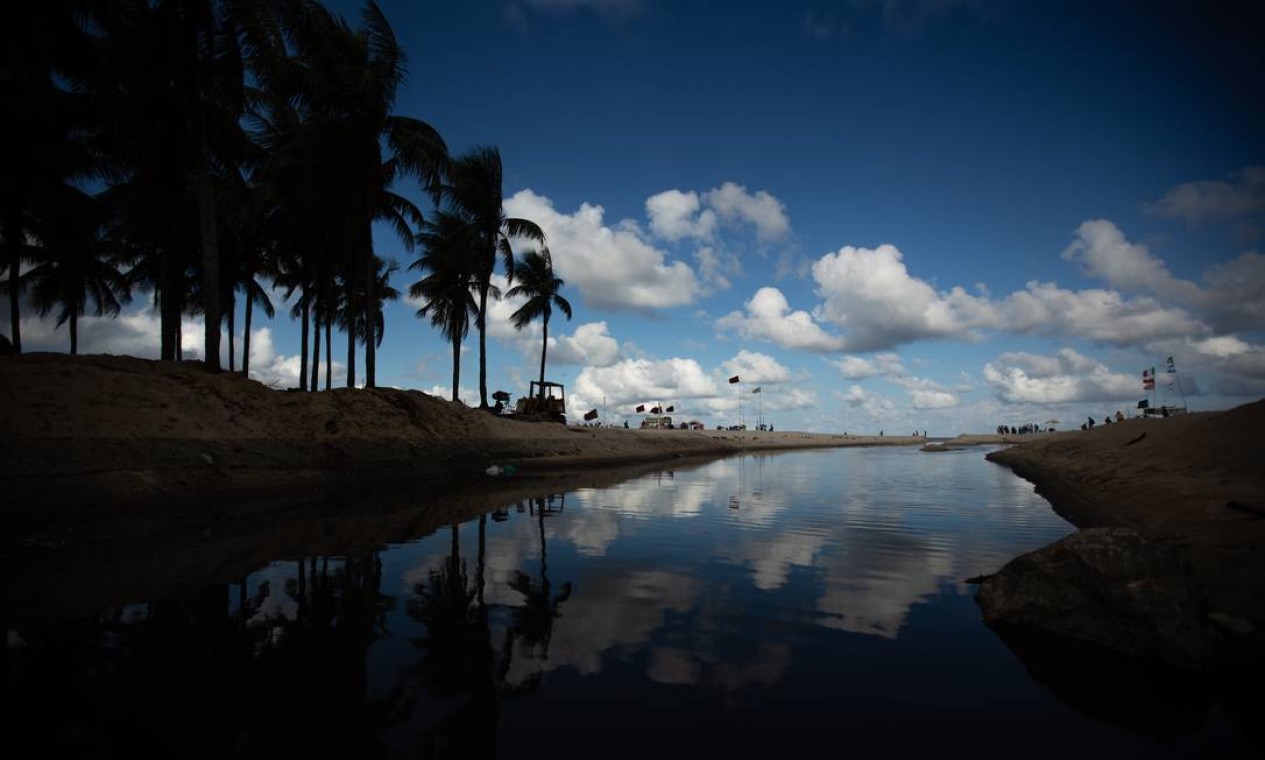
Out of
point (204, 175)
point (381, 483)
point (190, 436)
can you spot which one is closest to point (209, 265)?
point (204, 175)

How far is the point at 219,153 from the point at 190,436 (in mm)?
15150

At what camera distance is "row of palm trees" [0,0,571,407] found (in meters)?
17.7

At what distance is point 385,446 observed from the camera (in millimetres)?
18656

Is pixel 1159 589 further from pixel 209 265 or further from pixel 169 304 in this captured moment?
pixel 169 304

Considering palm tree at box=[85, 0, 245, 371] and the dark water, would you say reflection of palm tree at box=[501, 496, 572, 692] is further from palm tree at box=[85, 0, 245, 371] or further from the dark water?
palm tree at box=[85, 0, 245, 371]

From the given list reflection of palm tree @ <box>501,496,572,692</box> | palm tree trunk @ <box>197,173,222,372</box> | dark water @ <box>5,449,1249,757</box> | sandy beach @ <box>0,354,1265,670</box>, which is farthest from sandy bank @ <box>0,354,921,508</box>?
reflection of palm tree @ <box>501,496,572,692</box>

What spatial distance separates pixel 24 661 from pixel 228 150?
24.4m

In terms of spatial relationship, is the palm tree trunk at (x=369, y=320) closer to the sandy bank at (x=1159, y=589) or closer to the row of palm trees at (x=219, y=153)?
the row of palm trees at (x=219, y=153)

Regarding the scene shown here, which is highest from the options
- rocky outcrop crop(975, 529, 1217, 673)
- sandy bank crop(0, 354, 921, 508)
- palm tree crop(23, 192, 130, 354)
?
palm tree crop(23, 192, 130, 354)

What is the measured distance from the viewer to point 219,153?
22.5 metres

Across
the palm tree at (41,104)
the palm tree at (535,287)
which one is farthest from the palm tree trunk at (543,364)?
the palm tree at (41,104)

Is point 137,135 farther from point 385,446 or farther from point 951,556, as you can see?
point 951,556

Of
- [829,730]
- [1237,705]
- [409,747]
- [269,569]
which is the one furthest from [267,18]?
[1237,705]

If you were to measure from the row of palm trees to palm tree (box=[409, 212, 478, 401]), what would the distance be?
1.32ft
